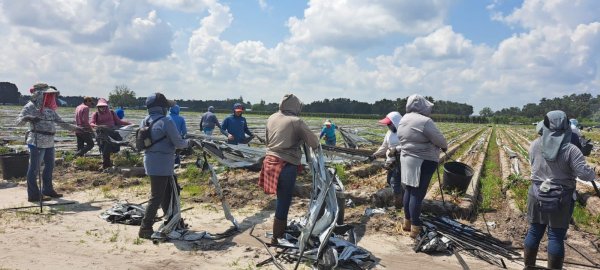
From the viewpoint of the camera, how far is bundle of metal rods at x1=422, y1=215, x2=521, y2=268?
4789mm

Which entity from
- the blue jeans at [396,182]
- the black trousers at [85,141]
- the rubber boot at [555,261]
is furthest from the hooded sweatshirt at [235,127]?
the rubber boot at [555,261]

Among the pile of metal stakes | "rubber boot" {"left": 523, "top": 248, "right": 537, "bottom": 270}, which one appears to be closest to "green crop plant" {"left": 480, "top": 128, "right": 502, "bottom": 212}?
the pile of metal stakes

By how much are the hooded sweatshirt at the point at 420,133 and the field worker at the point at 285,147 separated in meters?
1.40

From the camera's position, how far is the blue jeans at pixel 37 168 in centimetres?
659

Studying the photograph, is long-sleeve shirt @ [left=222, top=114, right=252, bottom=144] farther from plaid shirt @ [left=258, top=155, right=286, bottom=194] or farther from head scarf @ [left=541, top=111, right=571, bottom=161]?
head scarf @ [left=541, top=111, right=571, bottom=161]

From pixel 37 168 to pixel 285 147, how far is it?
4802 mm

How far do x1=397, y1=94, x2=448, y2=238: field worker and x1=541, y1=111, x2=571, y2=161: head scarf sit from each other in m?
1.27

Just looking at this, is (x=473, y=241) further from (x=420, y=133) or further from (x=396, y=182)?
(x=396, y=182)

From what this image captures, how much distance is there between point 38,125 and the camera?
6539mm

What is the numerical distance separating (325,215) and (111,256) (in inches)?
99.0

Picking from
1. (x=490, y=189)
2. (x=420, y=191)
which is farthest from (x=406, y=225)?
(x=490, y=189)

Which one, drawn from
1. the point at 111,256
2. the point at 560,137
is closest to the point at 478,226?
the point at 560,137

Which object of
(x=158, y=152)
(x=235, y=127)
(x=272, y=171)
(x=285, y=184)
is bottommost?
(x=285, y=184)

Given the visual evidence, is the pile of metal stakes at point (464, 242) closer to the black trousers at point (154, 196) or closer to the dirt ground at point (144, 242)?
the dirt ground at point (144, 242)
